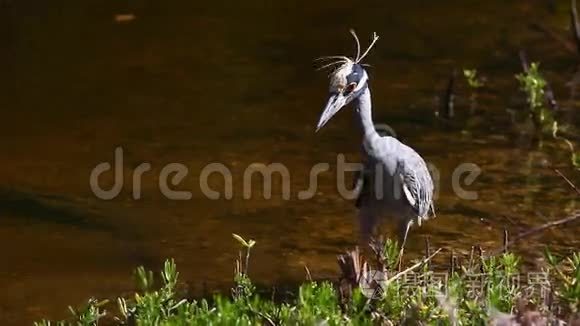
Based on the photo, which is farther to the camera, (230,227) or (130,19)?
(130,19)

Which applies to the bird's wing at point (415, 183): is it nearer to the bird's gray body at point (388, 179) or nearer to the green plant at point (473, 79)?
the bird's gray body at point (388, 179)

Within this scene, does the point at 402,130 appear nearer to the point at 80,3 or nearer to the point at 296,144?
the point at 296,144

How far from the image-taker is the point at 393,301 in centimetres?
439

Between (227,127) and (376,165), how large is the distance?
7.41 ft

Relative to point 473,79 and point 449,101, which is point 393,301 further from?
point 473,79

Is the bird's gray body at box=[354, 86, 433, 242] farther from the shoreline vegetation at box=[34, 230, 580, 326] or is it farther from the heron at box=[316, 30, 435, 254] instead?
the shoreline vegetation at box=[34, 230, 580, 326]

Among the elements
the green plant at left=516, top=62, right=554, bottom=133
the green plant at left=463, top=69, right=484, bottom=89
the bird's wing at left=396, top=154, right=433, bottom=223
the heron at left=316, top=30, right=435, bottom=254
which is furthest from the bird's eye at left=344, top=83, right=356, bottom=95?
the green plant at left=463, top=69, right=484, bottom=89

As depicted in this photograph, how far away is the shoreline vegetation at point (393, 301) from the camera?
4.17 m

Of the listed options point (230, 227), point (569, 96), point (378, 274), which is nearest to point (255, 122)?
point (230, 227)

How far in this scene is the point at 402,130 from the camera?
24.9 feet

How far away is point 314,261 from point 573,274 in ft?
6.21

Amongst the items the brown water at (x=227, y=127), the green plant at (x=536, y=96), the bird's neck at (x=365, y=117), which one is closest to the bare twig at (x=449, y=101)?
the brown water at (x=227, y=127)

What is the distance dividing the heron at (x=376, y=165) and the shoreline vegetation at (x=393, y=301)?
75 cm

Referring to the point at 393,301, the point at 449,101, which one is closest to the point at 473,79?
the point at 449,101
